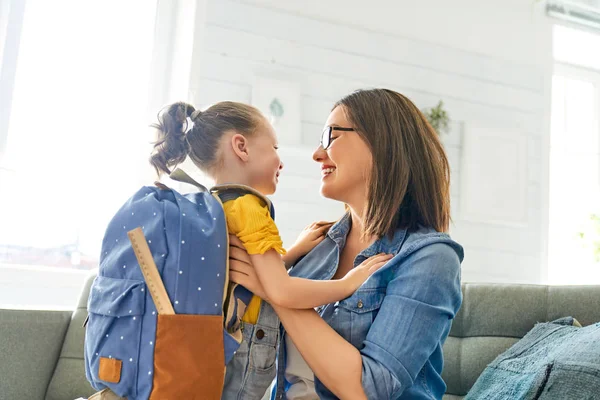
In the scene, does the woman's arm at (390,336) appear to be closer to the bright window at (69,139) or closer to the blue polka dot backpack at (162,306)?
the blue polka dot backpack at (162,306)

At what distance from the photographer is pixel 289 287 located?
1311mm

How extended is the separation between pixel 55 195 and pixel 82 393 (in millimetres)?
1283

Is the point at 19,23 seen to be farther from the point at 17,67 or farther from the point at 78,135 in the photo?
the point at 78,135

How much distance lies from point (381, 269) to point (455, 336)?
89cm

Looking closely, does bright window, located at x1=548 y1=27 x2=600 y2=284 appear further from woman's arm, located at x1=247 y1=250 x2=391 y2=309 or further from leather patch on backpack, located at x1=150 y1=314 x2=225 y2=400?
leather patch on backpack, located at x1=150 y1=314 x2=225 y2=400

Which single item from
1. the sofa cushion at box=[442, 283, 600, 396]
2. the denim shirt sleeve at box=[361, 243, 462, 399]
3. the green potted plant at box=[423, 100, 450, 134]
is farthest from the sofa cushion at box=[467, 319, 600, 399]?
the green potted plant at box=[423, 100, 450, 134]

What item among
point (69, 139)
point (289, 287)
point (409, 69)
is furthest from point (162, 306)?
point (409, 69)

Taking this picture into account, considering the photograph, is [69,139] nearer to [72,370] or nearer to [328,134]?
[72,370]

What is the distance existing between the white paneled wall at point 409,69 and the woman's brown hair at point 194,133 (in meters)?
1.68

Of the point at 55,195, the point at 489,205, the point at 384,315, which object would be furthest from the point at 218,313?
the point at 489,205

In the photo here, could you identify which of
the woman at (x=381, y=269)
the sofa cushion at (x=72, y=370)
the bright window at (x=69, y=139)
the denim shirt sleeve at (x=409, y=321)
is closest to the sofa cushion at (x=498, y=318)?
the woman at (x=381, y=269)

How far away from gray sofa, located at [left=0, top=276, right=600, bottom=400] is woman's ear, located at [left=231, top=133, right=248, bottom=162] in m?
1.03

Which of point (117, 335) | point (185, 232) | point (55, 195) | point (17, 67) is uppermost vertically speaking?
point (17, 67)

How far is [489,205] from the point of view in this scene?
4.02 meters
